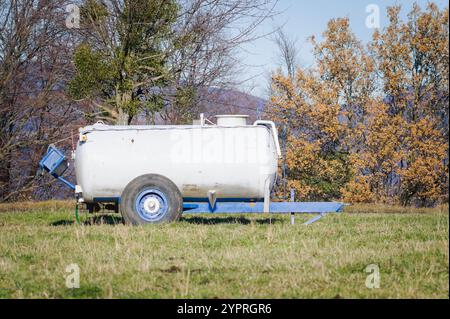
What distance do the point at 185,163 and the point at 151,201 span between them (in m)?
0.98

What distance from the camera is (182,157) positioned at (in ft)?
42.9

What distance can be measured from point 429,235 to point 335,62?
22237 millimetres

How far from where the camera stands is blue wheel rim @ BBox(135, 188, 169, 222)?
507 inches

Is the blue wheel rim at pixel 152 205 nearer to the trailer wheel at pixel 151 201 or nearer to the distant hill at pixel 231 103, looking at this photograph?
the trailer wheel at pixel 151 201

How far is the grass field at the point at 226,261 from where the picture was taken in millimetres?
6395

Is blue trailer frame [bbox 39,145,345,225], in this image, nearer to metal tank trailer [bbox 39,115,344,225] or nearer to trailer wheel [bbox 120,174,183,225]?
metal tank trailer [bbox 39,115,344,225]

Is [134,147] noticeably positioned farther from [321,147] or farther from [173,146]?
[321,147]

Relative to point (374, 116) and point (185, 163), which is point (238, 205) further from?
point (374, 116)

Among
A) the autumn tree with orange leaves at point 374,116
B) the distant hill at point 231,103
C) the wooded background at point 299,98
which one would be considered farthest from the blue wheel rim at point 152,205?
the distant hill at point 231,103

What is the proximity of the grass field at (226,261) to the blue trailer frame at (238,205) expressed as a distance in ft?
2.48

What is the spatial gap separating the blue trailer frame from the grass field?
0.75 meters

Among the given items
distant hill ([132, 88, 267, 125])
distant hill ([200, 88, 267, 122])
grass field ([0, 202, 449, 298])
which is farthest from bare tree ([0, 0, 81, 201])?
grass field ([0, 202, 449, 298])

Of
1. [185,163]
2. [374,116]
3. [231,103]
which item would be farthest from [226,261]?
[231,103]

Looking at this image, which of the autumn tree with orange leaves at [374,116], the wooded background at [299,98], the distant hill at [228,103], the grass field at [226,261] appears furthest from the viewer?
the distant hill at [228,103]
